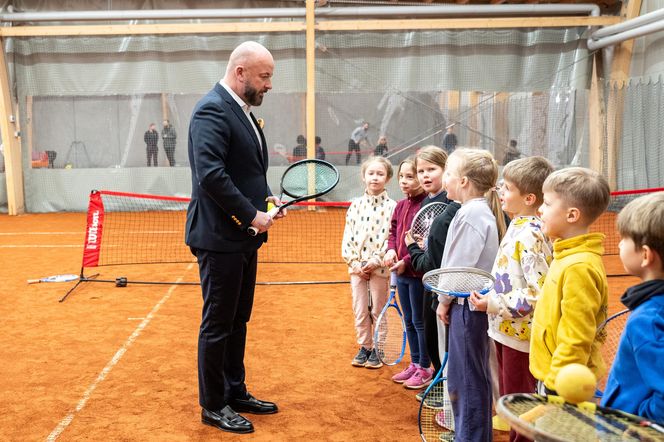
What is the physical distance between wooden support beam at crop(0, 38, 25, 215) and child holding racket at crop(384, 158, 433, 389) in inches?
524

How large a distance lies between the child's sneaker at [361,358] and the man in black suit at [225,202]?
1.32m

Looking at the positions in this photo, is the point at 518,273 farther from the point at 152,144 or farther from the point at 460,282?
the point at 152,144

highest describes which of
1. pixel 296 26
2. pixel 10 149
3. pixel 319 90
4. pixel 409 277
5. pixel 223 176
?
pixel 296 26

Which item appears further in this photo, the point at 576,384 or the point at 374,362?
the point at 374,362

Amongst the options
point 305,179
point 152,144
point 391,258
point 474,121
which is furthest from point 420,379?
point 152,144

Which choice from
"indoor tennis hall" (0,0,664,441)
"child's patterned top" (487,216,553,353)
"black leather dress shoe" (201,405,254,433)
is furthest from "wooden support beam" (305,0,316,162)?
"child's patterned top" (487,216,553,353)

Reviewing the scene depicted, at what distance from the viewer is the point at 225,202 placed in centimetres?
358

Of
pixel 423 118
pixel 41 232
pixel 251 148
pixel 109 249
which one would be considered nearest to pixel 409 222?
pixel 251 148

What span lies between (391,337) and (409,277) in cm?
76

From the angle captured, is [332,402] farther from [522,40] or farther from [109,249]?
[522,40]

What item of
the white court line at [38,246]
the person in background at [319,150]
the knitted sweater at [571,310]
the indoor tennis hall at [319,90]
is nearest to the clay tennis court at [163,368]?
the knitted sweater at [571,310]

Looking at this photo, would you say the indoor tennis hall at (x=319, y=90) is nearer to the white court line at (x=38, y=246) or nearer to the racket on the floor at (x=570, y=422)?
the white court line at (x=38, y=246)

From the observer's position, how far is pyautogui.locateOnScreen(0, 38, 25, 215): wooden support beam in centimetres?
1509

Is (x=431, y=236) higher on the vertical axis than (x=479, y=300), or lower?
higher
